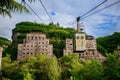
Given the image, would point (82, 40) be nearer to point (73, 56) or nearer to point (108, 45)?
point (73, 56)

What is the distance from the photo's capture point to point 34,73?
153 feet

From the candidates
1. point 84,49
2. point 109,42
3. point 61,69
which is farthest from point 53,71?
point 109,42

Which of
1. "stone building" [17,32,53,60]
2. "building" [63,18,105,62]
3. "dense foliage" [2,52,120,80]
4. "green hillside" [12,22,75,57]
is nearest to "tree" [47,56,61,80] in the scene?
"dense foliage" [2,52,120,80]

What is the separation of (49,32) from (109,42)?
14.0m

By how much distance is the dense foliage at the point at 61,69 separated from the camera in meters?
41.4

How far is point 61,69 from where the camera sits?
158 ft

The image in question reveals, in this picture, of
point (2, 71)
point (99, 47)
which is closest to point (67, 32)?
point (99, 47)

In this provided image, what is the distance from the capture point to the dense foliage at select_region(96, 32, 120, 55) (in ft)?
217

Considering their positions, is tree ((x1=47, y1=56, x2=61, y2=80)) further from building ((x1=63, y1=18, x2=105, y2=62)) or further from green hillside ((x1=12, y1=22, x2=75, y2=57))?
green hillside ((x1=12, y1=22, x2=75, y2=57))

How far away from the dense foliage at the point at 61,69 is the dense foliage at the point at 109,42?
16501mm

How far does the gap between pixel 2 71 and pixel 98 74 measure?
18682 millimetres

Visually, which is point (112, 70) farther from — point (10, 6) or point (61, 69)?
point (10, 6)

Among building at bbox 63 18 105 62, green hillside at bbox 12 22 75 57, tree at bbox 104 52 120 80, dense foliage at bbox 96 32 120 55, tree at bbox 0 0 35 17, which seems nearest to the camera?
tree at bbox 0 0 35 17

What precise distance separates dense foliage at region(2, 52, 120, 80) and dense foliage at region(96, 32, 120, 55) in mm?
16501
